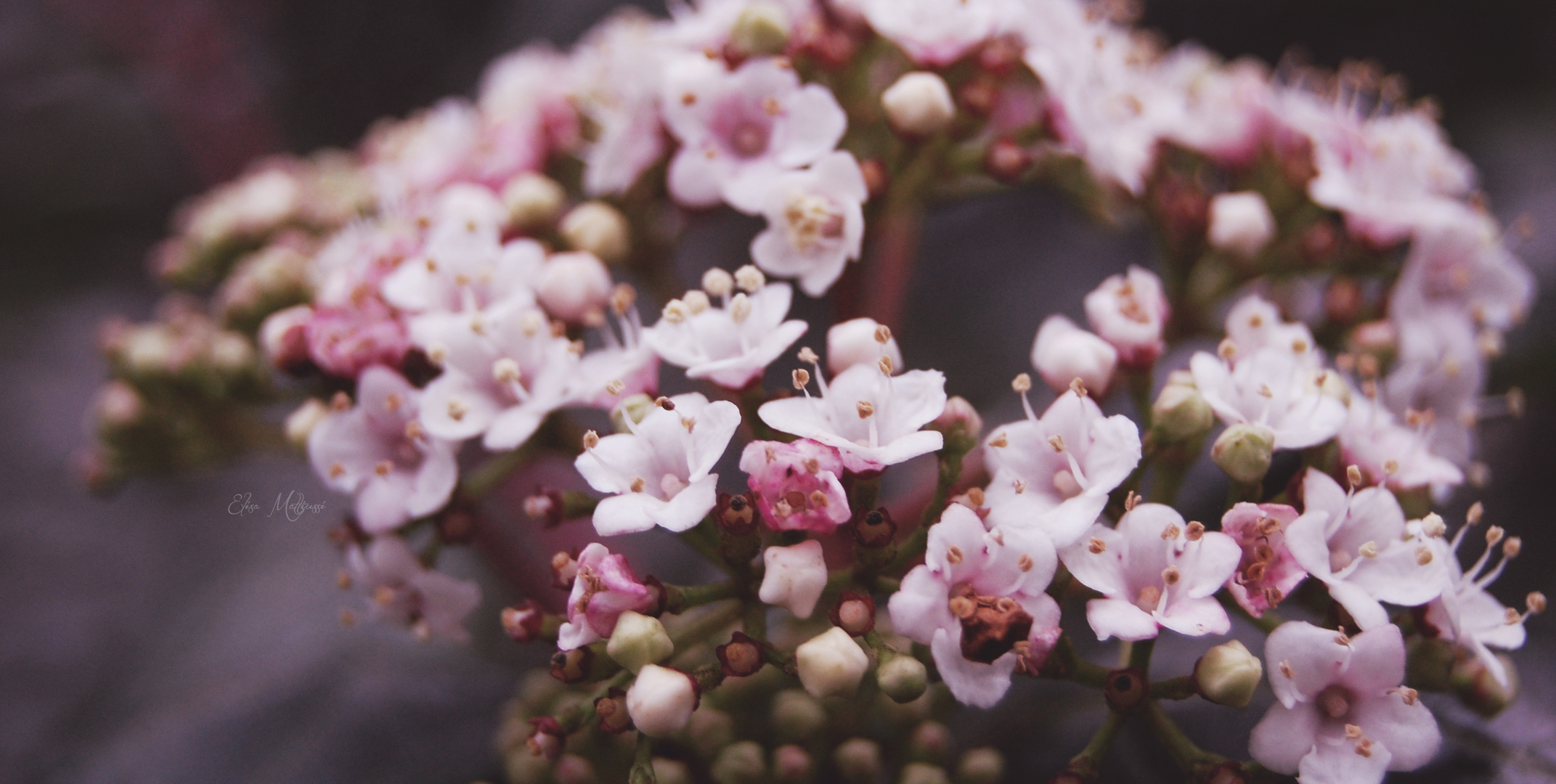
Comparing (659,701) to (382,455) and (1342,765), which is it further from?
(1342,765)

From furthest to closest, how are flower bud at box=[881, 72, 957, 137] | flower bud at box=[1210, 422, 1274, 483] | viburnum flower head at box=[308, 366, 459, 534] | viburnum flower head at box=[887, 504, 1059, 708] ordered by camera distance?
flower bud at box=[881, 72, 957, 137] < viburnum flower head at box=[308, 366, 459, 534] < flower bud at box=[1210, 422, 1274, 483] < viburnum flower head at box=[887, 504, 1059, 708]

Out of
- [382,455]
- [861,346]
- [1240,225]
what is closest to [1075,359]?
[861,346]

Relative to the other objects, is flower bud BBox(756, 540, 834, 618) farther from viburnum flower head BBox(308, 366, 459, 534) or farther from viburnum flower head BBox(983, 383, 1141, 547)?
viburnum flower head BBox(308, 366, 459, 534)

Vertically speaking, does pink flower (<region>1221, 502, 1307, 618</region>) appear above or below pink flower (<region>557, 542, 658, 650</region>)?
below

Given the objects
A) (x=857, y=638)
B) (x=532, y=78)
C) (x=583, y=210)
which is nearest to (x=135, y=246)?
(x=532, y=78)

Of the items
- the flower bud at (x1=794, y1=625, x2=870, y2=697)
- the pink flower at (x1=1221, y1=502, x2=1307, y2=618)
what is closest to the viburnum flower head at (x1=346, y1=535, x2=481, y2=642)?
Answer: the flower bud at (x1=794, y1=625, x2=870, y2=697)
